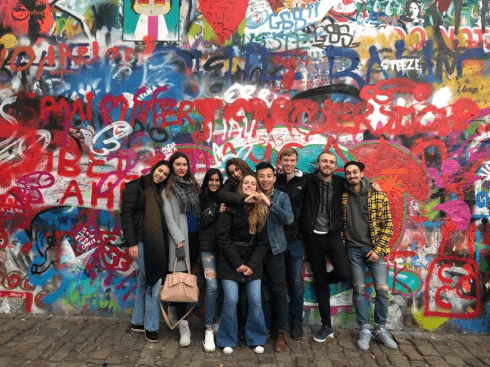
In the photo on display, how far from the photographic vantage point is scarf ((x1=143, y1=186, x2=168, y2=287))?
13.2 ft

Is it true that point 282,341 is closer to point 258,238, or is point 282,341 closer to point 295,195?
point 258,238

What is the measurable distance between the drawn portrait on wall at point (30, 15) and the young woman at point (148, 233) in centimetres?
264

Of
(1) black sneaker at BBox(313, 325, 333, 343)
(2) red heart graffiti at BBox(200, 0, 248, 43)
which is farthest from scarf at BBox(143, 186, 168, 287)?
(2) red heart graffiti at BBox(200, 0, 248, 43)

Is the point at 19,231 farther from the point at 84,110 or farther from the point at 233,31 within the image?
the point at 233,31

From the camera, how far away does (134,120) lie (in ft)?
15.6

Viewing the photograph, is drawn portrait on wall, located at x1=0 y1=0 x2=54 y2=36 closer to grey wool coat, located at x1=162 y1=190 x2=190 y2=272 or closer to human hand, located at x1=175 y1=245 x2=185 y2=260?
grey wool coat, located at x1=162 y1=190 x2=190 y2=272

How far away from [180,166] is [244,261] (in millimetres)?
1347

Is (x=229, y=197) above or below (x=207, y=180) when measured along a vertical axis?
A: below

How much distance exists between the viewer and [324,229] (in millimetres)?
4230

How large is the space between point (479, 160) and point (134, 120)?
462 centimetres

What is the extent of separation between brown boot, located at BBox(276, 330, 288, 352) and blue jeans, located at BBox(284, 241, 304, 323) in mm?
364

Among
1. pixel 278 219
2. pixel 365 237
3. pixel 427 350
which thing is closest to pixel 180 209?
pixel 278 219

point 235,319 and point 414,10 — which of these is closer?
point 235,319

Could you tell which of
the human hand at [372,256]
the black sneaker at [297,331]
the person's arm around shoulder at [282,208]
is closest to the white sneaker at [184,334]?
the black sneaker at [297,331]
